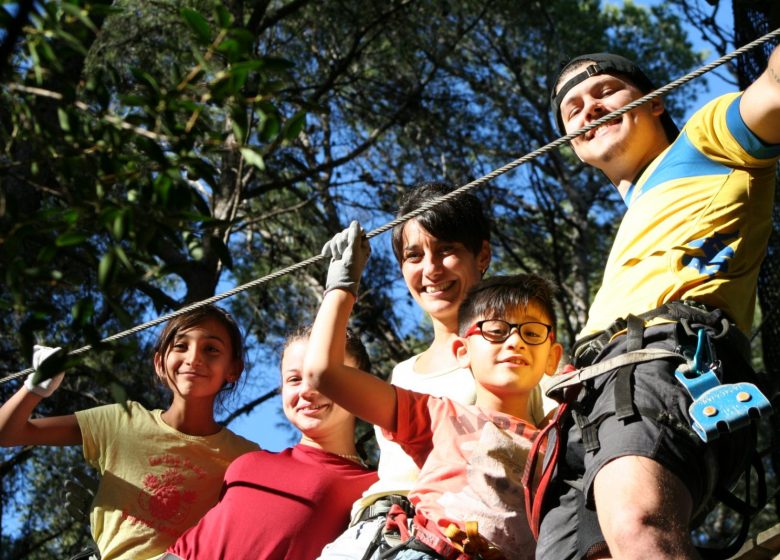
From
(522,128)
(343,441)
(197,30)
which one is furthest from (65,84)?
(522,128)

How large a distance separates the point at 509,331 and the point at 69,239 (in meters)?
1.54

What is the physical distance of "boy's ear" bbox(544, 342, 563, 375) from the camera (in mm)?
3004

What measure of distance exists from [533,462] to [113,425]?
1.72 m

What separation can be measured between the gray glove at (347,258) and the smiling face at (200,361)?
3.26 feet

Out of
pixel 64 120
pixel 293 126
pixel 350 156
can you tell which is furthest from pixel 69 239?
pixel 350 156

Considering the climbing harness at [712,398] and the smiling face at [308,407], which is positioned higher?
the smiling face at [308,407]

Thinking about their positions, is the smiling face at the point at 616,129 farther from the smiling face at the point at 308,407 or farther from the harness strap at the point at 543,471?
the smiling face at the point at 308,407

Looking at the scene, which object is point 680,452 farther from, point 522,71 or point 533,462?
point 522,71

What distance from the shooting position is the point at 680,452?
6.89 ft

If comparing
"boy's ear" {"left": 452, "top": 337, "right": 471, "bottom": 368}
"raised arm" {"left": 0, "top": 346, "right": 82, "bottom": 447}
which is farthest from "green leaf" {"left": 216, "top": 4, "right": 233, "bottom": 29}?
"raised arm" {"left": 0, "top": 346, "right": 82, "bottom": 447}

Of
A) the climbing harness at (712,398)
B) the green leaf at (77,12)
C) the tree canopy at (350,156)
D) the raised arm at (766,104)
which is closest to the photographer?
the green leaf at (77,12)

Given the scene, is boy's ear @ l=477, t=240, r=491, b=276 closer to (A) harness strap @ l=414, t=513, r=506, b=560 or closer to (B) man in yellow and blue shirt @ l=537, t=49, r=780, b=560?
(B) man in yellow and blue shirt @ l=537, t=49, r=780, b=560

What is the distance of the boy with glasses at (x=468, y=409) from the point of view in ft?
8.65

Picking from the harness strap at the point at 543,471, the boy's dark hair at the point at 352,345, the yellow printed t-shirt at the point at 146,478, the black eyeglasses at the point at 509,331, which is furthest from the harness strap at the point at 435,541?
the yellow printed t-shirt at the point at 146,478
